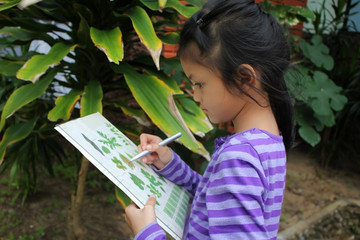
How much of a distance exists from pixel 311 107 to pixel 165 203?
276 centimetres

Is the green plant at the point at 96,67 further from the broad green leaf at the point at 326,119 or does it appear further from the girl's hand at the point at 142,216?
the broad green leaf at the point at 326,119

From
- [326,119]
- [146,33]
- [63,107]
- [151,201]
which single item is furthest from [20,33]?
[326,119]

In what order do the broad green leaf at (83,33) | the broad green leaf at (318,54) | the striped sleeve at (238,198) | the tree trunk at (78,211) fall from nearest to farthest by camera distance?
the striped sleeve at (238,198)
the broad green leaf at (83,33)
the tree trunk at (78,211)
the broad green leaf at (318,54)

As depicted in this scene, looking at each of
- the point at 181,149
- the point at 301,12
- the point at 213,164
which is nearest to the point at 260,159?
the point at 213,164

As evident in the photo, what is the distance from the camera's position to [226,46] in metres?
0.83

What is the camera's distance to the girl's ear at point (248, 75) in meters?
0.83

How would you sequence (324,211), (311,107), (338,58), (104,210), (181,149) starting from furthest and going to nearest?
1. (338,58)
2. (311,107)
3. (324,211)
4. (104,210)
5. (181,149)

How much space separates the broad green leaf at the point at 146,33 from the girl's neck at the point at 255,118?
1.64 ft

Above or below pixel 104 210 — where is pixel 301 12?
above

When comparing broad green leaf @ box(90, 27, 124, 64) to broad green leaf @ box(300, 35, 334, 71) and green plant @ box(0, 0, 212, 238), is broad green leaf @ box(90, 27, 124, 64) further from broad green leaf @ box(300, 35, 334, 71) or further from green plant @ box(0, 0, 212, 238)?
broad green leaf @ box(300, 35, 334, 71)

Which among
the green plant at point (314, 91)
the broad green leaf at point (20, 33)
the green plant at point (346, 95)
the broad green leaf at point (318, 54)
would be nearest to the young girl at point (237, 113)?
the broad green leaf at point (20, 33)

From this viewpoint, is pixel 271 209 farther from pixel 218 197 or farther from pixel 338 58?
pixel 338 58

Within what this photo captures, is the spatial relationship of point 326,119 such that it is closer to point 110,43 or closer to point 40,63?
point 110,43

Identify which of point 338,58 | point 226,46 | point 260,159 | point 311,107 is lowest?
point 311,107
